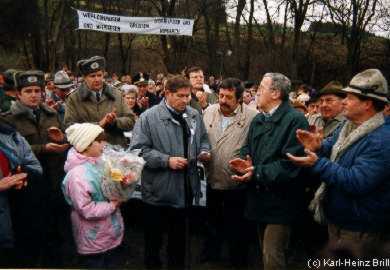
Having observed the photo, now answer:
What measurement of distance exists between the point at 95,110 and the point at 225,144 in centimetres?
148

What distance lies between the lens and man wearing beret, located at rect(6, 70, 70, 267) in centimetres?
434

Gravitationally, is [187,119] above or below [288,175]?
above

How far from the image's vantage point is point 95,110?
5.14 m

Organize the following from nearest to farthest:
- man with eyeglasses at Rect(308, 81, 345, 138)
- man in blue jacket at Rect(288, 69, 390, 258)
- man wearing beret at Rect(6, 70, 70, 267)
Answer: man in blue jacket at Rect(288, 69, 390, 258)
man wearing beret at Rect(6, 70, 70, 267)
man with eyeglasses at Rect(308, 81, 345, 138)

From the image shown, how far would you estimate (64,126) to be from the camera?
A: 510 cm

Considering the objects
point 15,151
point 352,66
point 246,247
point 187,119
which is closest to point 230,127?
point 187,119

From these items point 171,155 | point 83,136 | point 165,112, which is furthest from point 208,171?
point 83,136

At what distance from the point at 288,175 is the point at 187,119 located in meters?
1.21

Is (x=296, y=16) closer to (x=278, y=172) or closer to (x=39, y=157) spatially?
(x=39, y=157)

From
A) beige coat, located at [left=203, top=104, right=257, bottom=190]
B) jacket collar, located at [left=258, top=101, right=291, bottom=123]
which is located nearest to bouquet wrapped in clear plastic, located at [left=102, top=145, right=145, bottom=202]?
jacket collar, located at [left=258, top=101, right=291, bottom=123]

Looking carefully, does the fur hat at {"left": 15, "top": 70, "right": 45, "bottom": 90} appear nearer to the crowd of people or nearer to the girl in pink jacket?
the crowd of people

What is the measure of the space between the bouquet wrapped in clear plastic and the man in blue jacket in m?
1.26

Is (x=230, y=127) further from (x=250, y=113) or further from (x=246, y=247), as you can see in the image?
(x=246, y=247)

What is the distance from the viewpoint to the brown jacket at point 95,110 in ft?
16.7
